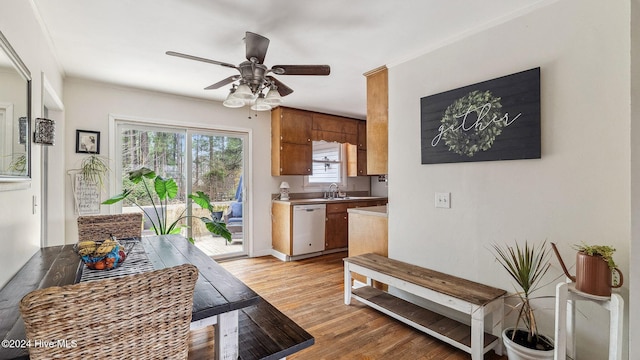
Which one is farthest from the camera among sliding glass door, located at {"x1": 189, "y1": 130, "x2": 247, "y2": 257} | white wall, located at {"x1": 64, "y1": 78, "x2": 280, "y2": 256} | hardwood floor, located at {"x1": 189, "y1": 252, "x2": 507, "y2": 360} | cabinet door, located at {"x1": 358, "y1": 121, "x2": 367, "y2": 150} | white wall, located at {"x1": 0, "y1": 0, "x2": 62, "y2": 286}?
cabinet door, located at {"x1": 358, "y1": 121, "x2": 367, "y2": 150}

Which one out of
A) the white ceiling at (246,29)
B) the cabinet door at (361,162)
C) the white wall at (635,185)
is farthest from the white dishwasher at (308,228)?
the white wall at (635,185)

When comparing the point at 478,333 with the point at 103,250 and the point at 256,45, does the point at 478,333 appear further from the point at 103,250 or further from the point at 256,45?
the point at 256,45

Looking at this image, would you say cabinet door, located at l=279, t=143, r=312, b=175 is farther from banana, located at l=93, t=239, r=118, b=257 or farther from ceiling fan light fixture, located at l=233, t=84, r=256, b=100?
banana, located at l=93, t=239, r=118, b=257

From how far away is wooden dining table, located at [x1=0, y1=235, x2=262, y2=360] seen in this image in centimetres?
102

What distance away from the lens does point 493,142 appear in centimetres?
207

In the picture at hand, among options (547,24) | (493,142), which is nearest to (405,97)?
(493,142)

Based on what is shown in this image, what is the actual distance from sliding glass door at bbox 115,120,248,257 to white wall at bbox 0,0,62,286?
154cm

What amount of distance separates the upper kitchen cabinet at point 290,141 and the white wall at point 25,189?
272cm

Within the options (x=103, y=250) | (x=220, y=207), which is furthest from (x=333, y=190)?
(x=103, y=250)

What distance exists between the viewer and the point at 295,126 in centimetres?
466

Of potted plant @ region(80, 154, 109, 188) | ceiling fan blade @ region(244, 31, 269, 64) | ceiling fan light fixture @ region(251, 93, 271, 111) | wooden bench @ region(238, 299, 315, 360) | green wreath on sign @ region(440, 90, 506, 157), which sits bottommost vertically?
wooden bench @ region(238, 299, 315, 360)

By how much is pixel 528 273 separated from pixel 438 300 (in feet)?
1.94

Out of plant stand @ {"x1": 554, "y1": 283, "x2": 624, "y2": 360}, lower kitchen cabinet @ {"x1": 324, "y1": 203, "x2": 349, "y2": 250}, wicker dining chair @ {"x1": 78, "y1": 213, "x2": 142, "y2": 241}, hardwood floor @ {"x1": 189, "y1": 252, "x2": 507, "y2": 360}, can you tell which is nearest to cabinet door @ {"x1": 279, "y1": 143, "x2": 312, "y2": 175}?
lower kitchen cabinet @ {"x1": 324, "y1": 203, "x2": 349, "y2": 250}

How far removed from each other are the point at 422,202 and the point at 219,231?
6.59 feet
